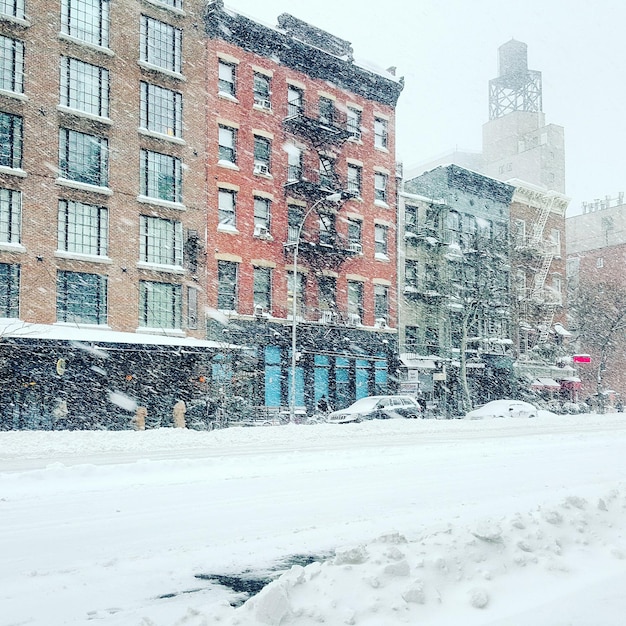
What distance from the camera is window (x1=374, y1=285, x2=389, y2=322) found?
39219 millimetres

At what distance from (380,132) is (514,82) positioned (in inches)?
1323

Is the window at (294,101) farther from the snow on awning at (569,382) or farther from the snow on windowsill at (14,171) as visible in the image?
the snow on awning at (569,382)

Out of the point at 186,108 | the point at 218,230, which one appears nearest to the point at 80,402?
the point at 218,230

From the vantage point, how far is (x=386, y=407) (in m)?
28.4

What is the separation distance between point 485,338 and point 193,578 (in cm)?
4084

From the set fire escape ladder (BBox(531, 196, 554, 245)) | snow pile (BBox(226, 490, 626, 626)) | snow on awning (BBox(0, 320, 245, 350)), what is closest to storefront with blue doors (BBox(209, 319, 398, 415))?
A: snow on awning (BBox(0, 320, 245, 350))

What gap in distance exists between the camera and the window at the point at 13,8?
88.6 ft

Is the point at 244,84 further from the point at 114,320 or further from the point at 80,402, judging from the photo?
the point at 80,402

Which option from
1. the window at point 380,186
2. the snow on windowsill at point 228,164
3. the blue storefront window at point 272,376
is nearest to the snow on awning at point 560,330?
the window at point 380,186

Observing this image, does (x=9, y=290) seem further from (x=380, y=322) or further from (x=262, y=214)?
(x=380, y=322)

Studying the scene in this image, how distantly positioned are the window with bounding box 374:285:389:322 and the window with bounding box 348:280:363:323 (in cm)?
110

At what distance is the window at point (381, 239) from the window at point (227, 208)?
9580mm

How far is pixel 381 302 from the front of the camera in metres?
39.6

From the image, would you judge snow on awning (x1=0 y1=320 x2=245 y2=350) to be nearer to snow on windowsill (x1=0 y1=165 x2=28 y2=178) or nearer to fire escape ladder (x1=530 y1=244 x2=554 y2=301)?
snow on windowsill (x1=0 y1=165 x2=28 y2=178)
